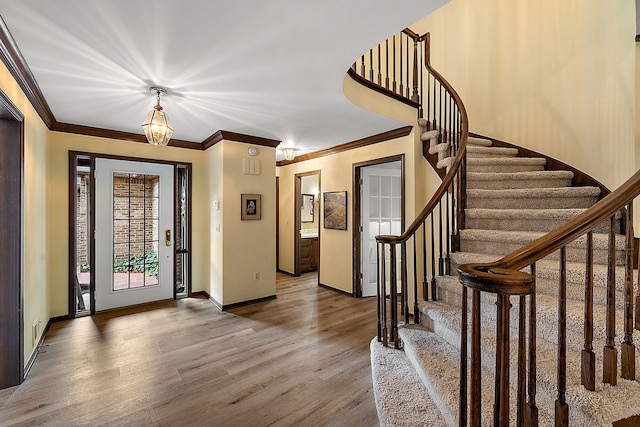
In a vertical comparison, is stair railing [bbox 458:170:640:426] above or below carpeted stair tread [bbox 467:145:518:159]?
below

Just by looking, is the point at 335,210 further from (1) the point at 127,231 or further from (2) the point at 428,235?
(1) the point at 127,231

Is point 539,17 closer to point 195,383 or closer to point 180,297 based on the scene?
point 195,383

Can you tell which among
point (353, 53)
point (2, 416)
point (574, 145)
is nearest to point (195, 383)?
point (2, 416)

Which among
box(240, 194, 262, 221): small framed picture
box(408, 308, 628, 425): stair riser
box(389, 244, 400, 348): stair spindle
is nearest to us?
box(408, 308, 628, 425): stair riser

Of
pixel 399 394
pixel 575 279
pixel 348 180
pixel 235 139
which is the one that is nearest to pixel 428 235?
pixel 348 180

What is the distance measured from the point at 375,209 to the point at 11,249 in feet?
13.1

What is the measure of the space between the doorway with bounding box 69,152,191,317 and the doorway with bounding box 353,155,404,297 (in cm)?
249

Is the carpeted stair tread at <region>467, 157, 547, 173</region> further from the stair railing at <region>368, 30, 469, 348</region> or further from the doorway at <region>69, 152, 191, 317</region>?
the doorway at <region>69, 152, 191, 317</region>

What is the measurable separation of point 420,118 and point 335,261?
2.47 m

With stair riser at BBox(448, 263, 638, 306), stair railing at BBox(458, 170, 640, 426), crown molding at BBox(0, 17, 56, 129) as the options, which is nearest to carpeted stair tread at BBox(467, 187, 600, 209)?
stair riser at BBox(448, 263, 638, 306)

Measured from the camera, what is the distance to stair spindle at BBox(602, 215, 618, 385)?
1254mm

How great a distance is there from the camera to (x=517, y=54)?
3.74 meters

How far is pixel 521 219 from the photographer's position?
103 inches

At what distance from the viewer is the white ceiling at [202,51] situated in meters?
1.57
